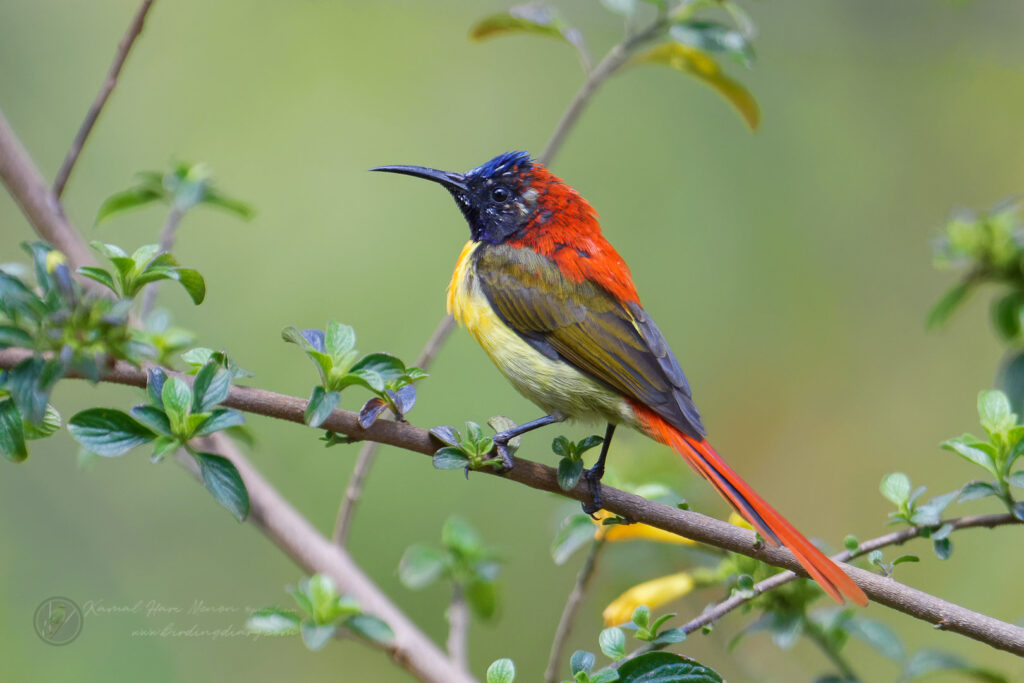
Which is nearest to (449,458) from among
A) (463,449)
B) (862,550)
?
(463,449)

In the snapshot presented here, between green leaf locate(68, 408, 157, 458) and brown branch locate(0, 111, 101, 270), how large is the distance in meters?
0.79

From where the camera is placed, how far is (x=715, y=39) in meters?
2.53

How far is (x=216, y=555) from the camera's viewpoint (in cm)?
450

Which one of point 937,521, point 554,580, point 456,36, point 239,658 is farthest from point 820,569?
point 456,36

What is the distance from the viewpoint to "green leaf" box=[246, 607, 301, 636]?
1.92 meters

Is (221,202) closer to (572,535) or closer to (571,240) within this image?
(571,240)

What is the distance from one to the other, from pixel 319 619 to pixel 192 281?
0.76 metres

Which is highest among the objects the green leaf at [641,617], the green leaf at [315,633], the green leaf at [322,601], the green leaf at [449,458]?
the green leaf at [449,458]

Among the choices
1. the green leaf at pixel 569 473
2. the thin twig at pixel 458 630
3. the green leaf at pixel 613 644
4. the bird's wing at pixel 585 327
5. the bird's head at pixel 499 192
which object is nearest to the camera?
the green leaf at pixel 613 644

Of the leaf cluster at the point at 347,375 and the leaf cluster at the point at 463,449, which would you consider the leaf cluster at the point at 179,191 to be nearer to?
the leaf cluster at the point at 347,375

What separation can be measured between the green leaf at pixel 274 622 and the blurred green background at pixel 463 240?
2355mm

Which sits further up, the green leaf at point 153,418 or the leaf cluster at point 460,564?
the green leaf at point 153,418

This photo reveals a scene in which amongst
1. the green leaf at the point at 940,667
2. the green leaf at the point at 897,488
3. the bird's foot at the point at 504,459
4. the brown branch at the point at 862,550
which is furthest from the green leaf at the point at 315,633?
the green leaf at the point at 940,667

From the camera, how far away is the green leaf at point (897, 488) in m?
1.91
